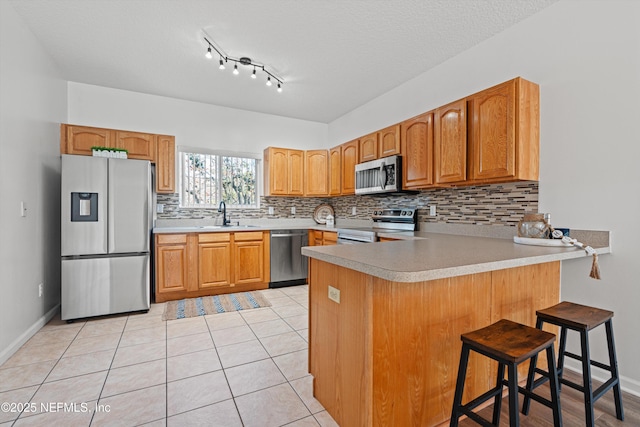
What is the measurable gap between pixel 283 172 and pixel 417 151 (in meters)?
2.28

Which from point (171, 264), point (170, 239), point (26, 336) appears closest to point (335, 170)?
point (170, 239)

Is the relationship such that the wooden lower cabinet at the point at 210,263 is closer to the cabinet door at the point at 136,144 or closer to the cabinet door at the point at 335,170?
the cabinet door at the point at 136,144

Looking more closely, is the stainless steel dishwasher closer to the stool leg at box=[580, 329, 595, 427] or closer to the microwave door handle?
the microwave door handle

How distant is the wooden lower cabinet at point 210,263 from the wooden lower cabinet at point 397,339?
2.40m

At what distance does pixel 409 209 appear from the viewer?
138 inches

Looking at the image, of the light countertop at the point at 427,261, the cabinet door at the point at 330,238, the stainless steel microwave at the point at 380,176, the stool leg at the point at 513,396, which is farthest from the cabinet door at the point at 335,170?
the stool leg at the point at 513,396

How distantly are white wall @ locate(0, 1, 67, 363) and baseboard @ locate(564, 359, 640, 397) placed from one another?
4.12 meters

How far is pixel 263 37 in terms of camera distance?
269 cm

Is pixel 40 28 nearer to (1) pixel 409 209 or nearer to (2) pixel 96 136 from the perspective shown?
(2) pixel 96 136

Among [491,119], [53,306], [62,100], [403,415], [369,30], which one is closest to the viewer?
[403,415]

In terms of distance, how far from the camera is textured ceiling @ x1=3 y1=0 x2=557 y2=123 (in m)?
2.29

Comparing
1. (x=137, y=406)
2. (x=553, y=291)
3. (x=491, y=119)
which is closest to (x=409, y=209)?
(x=491, y=119)

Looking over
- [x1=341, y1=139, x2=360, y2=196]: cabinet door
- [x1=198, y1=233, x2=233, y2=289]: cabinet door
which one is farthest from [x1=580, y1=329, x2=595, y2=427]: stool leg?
[x1=198, y1=233, x2=233, y2=289]: cabinet door

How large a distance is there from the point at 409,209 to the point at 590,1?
220 cm
